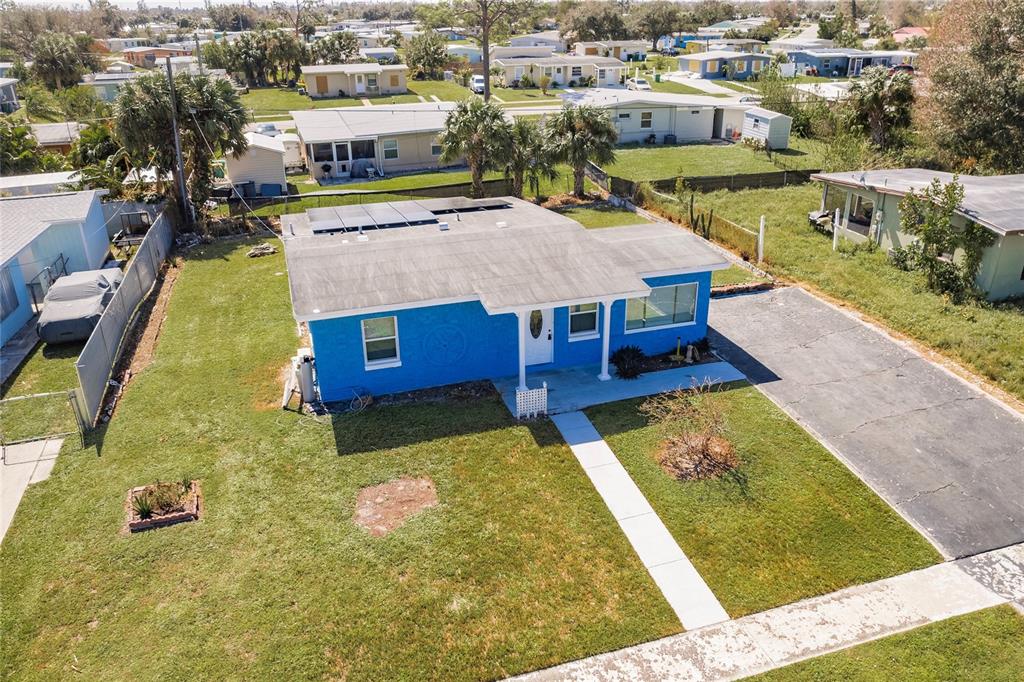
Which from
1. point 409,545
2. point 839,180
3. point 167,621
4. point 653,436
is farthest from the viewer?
point 839,180

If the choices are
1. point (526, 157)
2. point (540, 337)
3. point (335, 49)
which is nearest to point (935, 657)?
point (540, 337)

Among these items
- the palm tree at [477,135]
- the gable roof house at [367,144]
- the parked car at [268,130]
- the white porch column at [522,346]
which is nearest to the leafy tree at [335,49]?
the parked car at [268,130]

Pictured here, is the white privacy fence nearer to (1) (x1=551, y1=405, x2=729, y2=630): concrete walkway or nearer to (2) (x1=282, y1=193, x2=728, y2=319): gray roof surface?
(2) (x1=282, y1=193, x2=728, y2=319): gray roof surface

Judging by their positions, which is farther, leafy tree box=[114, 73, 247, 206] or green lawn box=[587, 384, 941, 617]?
leafy tree box=[114, 73, 247, 206]

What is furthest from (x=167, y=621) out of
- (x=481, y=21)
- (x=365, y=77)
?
(x=365, y=77)

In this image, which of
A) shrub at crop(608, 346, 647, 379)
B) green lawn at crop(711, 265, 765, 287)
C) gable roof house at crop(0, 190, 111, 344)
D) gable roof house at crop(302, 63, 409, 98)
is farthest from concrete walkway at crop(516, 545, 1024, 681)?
gable roof house at crop(302, 63, 409, 98)

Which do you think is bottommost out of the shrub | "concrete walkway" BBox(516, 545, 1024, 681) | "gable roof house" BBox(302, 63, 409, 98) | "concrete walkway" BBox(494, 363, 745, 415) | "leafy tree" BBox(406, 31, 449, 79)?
"concrete walkway" BBox(516, 545, 1024, 681)

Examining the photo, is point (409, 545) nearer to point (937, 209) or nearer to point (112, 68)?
point (937, 209)
